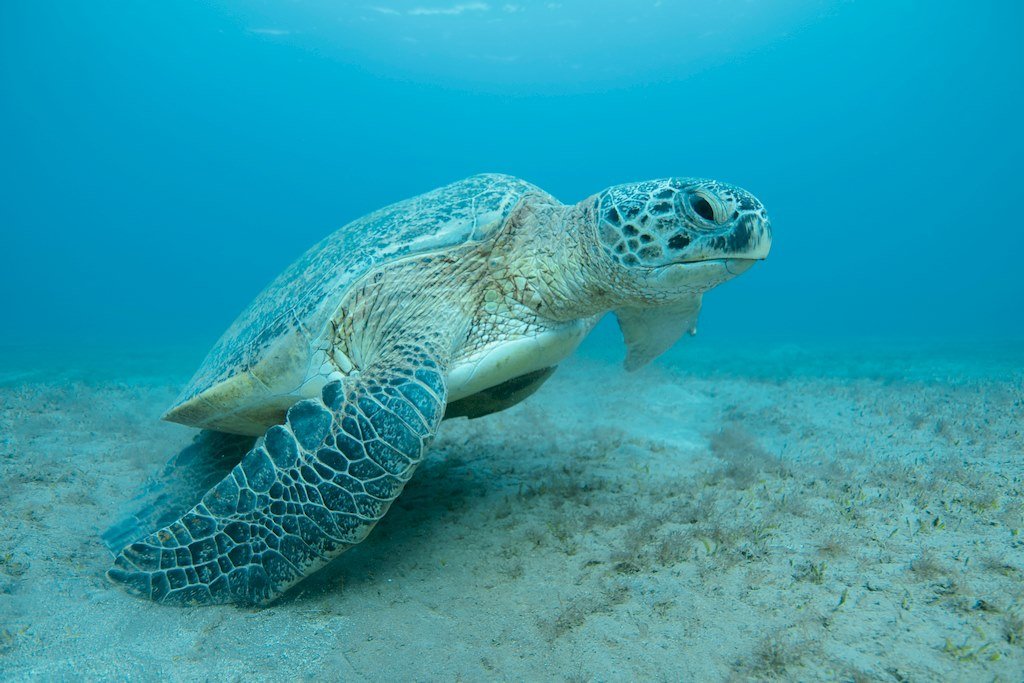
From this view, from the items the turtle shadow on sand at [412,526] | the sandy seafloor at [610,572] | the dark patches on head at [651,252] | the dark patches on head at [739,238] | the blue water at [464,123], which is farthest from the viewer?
the blue water at [464,123]

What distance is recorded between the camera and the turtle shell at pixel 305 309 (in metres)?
3.17

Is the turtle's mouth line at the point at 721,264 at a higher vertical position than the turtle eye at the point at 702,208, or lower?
lower

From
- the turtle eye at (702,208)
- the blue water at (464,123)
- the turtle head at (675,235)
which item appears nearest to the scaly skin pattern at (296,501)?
the turtle head at (675,235)

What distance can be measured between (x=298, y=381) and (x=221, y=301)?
298 feet

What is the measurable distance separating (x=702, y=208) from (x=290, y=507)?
8.52 feet

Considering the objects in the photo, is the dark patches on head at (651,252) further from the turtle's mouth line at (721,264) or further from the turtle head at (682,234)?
the turtle's mouth line at (721,264)

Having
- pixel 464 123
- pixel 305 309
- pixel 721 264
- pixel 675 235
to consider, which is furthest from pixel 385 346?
pixel 464 123

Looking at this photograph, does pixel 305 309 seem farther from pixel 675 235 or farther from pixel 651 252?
pixel 675 235

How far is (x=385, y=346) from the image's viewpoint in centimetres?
293

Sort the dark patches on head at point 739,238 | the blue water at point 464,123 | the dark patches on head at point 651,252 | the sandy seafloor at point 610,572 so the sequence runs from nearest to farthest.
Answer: the sandy seafloor at point 610,572
the dark patches on head at point 739,238
the dark patches on head at point 651,252
the blue water at point 464,123

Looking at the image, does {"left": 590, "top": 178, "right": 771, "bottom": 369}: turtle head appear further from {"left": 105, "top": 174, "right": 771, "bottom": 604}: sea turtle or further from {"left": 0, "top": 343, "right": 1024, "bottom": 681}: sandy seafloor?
{"left": 0, "top": 343, "right": 1024, "bottom": 681}: sandy seafloor

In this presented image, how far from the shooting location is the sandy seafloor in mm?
1746

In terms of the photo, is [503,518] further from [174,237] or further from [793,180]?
[174,237]

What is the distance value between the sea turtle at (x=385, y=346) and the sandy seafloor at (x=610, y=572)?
300mm
